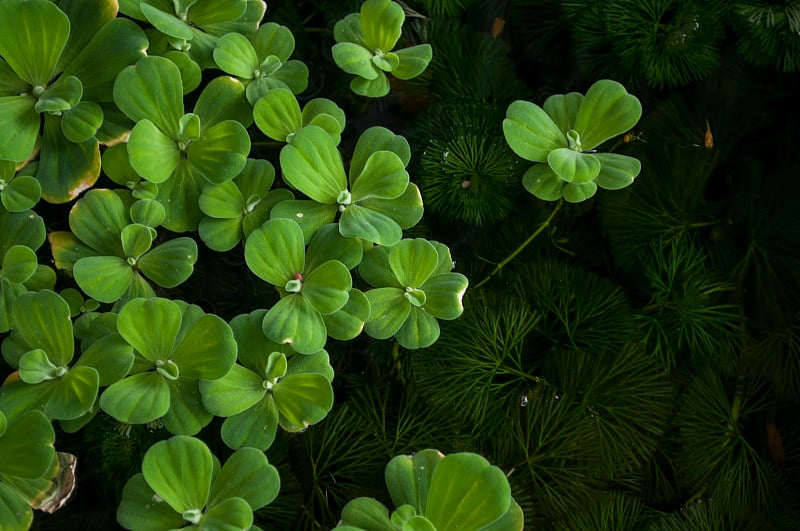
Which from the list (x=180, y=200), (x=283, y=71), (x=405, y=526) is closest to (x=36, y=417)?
(x=180, y=200)

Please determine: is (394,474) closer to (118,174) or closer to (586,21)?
(118,174)

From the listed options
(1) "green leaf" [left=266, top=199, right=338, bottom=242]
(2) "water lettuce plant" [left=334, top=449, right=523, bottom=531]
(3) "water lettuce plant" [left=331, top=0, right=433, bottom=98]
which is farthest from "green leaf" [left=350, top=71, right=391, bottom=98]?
(2) "water lettuce plant" [left=334, top=449, right=523, bottom=531]

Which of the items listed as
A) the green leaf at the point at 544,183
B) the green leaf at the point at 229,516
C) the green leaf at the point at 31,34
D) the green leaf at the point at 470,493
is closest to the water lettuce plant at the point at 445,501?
the green leaf at the point at 470,493

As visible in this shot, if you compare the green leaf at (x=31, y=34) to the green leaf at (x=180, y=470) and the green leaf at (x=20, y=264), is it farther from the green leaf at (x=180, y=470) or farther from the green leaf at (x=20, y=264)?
the green leaf at (x=180, y=470)

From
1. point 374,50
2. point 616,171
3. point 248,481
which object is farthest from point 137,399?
point 616,171

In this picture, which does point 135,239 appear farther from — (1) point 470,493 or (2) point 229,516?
(1) point 470,493
